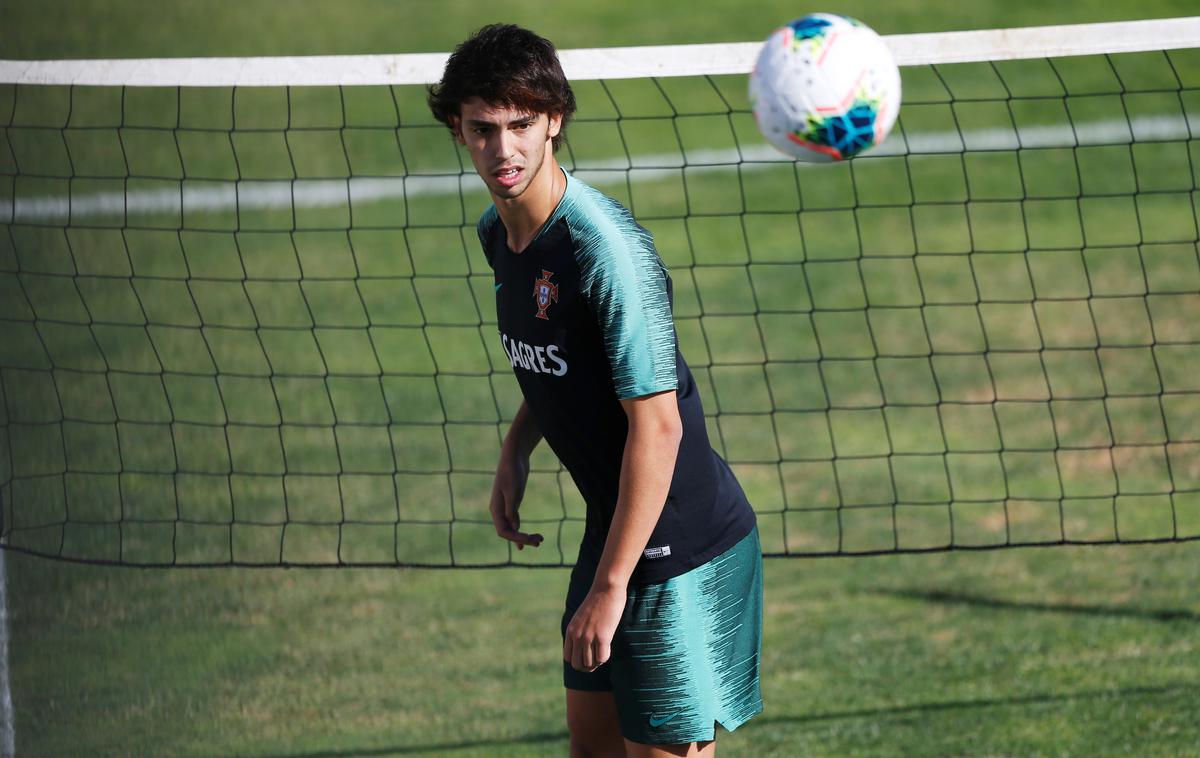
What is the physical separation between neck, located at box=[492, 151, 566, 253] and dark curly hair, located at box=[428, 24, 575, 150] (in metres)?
0.14

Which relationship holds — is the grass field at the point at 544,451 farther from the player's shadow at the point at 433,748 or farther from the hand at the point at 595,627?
the hand at the point at 595,627

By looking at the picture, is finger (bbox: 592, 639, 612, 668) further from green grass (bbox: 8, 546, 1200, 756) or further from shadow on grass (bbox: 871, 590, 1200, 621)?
shadow on grass (bbox: 871, 590, 1200, 621)

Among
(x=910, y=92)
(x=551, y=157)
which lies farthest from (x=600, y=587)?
(x=910, y=92)

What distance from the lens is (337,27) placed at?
2042 centimetres

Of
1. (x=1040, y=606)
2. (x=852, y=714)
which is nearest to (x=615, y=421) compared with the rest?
(x=852, y=714)

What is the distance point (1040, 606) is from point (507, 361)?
18.3 feet

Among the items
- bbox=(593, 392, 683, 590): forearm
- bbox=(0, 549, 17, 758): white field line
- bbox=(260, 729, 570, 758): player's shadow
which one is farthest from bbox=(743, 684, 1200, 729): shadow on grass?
bbox=(0, 549, 17, 758): white field line

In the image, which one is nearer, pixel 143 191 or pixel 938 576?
pixel 938 576

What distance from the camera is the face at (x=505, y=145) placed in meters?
2.93

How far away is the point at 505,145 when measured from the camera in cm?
292

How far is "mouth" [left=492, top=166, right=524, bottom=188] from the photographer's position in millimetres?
2926

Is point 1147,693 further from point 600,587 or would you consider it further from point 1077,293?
point 1077,293

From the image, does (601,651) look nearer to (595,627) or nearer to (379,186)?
(595,627)

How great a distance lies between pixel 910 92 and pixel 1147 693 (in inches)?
533
